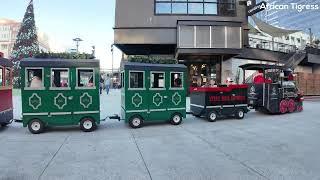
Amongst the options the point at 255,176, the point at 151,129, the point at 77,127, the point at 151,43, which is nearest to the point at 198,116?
the point at 151,129

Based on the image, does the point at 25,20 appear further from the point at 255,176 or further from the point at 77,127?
the point at 255,176

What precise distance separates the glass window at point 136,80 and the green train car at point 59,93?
50.3 inches

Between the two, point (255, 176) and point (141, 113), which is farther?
point (141, 113)

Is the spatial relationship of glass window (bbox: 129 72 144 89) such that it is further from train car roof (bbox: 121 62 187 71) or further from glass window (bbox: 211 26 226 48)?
glass window (bbox: 211 26 226 48)

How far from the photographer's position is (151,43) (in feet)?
88.4

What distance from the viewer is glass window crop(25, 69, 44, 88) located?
10.7m

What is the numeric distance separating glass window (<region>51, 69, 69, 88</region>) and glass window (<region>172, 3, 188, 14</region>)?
17660mm

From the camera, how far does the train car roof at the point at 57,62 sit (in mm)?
10651

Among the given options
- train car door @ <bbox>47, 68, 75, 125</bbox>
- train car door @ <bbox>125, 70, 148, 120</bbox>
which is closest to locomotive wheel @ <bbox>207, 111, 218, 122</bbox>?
train car door @ <bbox>125, 70, 148, 120</bbox>

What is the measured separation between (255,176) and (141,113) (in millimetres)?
6314

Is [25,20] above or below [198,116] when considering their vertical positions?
above

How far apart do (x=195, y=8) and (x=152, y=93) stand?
17.1 metres

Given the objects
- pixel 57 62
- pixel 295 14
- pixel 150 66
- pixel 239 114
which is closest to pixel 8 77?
pixel 57 62

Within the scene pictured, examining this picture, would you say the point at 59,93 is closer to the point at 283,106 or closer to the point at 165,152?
the point at 165,152
